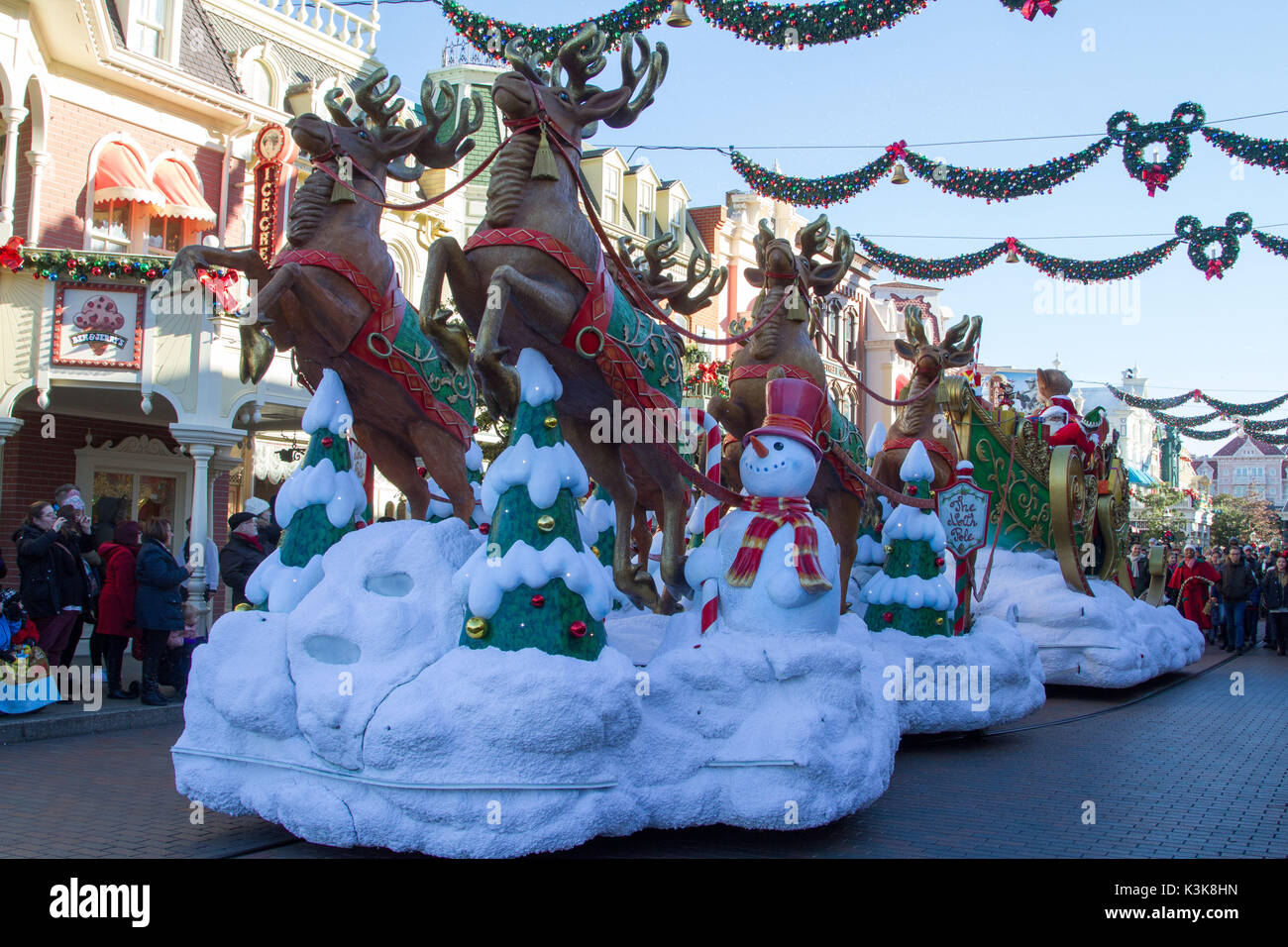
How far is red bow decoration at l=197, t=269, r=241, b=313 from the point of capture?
1368cm

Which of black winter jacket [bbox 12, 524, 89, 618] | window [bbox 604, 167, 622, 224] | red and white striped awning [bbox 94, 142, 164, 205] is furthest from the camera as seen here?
window [bbox 604, 167, 622, 224]

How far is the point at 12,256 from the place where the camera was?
12883 millimetres

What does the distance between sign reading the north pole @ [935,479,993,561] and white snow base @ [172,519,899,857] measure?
3633 mm

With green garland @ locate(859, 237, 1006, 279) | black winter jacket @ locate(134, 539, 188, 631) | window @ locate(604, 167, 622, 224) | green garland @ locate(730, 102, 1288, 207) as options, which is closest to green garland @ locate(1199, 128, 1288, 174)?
green garland @ locate(730, 102, 1288, 207)

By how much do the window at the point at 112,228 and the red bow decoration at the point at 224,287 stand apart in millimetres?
2026

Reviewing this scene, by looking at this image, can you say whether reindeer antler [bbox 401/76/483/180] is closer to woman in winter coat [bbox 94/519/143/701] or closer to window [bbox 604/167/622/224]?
woman in winter coat [bbox 94/519/143/701]

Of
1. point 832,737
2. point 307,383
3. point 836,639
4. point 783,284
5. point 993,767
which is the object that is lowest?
point 993,767

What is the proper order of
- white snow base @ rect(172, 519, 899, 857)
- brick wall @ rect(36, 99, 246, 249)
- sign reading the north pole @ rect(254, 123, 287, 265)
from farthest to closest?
sign reading the north pole @ rect(254, 123, 287, 265), brick wall @ rect(36, 99, 246, 249), white snow base @ rect(172, 519, 899, 857)

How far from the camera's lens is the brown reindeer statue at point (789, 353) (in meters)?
7.80

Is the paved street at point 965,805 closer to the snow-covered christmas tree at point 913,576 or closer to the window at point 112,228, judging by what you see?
the snow-covered christmas tree at point 913,576
